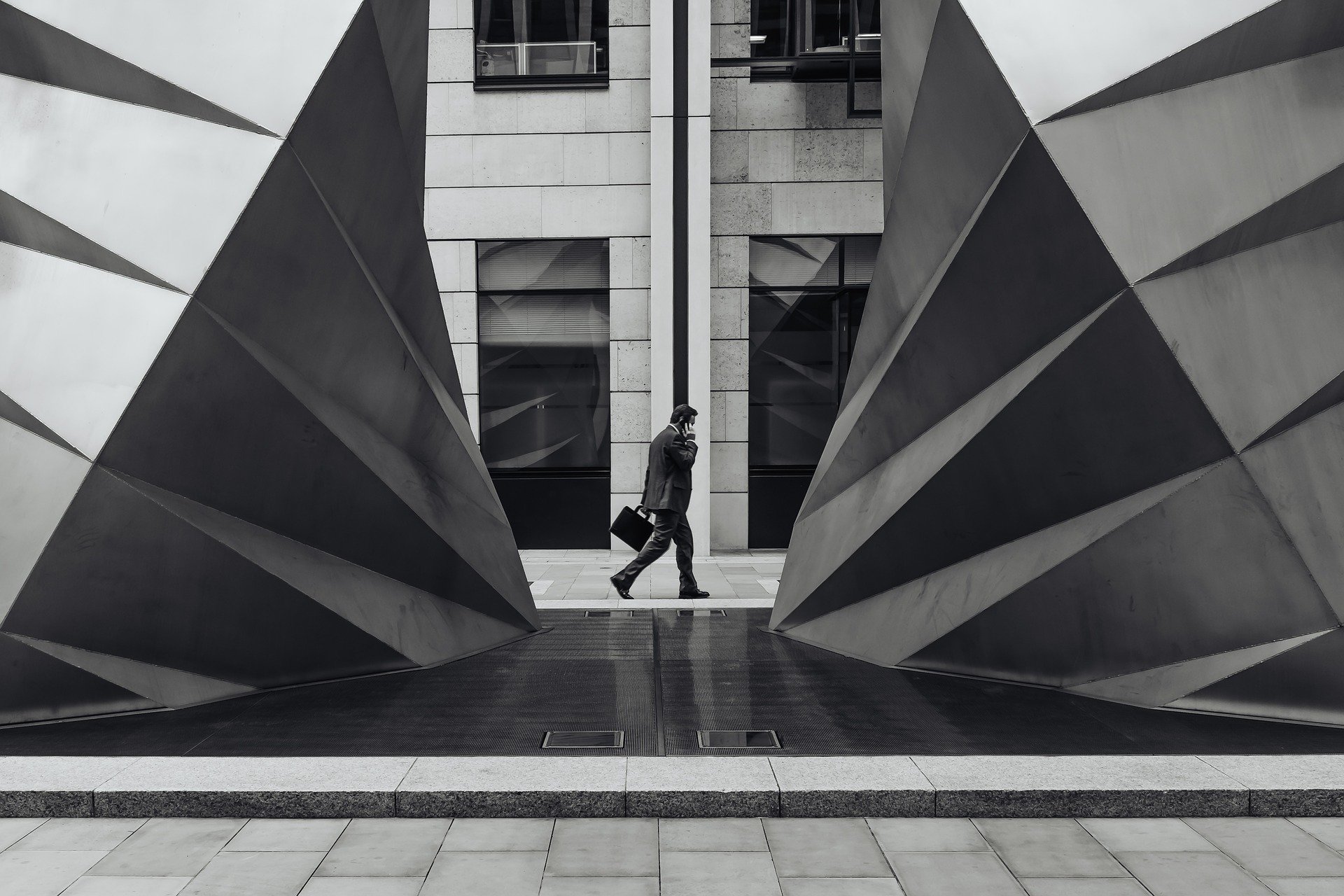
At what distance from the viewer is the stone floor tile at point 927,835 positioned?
4.59m

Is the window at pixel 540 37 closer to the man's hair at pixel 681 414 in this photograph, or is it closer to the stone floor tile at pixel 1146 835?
the man's hair at pixel 681 414

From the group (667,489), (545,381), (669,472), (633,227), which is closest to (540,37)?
(633,227)

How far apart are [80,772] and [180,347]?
8.59 ft

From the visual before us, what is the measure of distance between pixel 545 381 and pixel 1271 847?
15033 millimetres

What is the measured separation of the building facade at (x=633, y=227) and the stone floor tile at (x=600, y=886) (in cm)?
1334

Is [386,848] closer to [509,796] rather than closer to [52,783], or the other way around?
[509,796]

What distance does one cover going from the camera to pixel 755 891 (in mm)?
4172

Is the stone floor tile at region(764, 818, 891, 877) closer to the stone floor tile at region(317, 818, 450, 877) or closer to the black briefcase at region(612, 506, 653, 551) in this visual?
the stone floor tile at region(317, 818, 450, 877)

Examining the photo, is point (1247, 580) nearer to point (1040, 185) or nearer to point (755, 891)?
point (1040, 185)

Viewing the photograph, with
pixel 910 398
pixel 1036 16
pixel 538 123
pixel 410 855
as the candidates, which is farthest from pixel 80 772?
pixel 538 123

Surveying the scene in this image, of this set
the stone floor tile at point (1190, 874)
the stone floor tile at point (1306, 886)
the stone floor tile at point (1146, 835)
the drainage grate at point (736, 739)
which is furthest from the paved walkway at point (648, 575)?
the stone floor tile at point (1306, 886)

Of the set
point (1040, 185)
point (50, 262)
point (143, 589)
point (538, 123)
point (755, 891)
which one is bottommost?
point (755, 891)

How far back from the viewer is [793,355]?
1836 cm

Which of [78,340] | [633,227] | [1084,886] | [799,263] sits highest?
[633,227]
